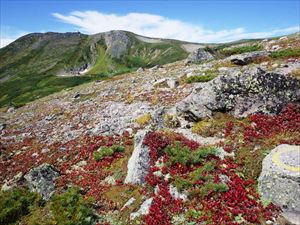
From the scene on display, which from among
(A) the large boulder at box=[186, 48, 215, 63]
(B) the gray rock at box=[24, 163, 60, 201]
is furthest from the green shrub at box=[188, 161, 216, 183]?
(A) the large boulder at box=[186, 48, 215, 63]

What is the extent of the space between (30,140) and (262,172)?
23073mm

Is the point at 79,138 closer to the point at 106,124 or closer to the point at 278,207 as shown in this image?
the point at 106,124

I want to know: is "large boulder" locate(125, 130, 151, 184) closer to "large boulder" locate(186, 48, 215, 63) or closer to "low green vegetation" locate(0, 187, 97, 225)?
"low green vegetation" locate(0, 187, 97, 225)

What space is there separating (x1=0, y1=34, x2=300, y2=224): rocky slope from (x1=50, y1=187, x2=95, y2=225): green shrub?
5 cm

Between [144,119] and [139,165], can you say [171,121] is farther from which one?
[139,165]

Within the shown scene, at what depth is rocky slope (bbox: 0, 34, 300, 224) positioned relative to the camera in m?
12.5

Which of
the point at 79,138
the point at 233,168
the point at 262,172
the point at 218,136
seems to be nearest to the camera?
the point at 262,172

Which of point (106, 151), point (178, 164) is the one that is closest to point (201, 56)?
point (106, 151)

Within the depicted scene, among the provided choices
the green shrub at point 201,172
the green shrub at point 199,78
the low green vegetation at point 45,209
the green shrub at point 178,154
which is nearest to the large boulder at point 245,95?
the green shrub at point 178,154

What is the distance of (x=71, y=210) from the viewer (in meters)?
13.6

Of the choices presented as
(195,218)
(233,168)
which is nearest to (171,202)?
(195,218)

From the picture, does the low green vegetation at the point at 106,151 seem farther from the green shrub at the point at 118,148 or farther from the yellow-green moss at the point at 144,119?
the yellow-green moss at the point at 144,119

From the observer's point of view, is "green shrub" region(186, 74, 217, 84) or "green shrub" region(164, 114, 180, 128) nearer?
"green shrub" region(164, 114, 180, 128)

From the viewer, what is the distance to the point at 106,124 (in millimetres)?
25500
